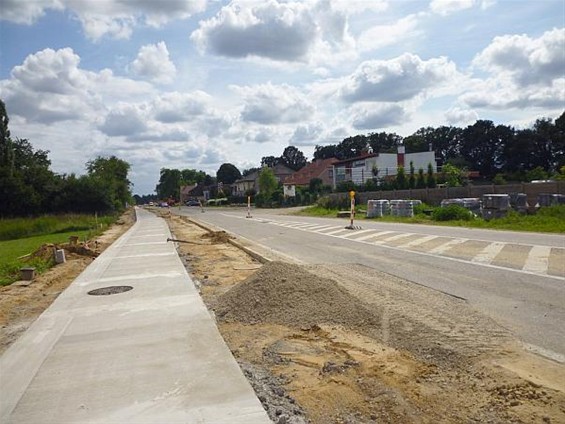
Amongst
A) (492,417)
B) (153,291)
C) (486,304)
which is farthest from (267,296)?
(492,417)

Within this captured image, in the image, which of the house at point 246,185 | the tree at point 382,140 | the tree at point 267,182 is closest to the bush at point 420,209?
the tree at point 267,182

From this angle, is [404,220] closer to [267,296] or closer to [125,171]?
[267,296]

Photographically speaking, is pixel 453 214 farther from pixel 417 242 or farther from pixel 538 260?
pixel 538 260

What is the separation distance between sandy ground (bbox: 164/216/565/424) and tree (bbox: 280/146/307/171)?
148m

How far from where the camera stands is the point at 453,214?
1056 inches

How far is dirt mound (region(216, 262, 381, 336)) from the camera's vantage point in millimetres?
6645

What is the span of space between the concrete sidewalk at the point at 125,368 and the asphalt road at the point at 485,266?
3.34 metres

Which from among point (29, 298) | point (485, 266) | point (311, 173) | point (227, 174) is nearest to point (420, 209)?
point (485, 266)

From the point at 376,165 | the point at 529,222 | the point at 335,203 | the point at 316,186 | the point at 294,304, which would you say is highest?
the point at 376,165

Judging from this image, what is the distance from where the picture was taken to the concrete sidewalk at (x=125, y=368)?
4.12 meters

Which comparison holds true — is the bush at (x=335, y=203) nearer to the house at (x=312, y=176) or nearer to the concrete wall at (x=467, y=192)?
the concrete wall at (x=467, y=192)

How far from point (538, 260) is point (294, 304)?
656 centimetres

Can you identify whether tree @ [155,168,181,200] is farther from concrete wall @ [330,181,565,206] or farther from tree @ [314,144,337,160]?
concrete wall @ [330,181,565,206]

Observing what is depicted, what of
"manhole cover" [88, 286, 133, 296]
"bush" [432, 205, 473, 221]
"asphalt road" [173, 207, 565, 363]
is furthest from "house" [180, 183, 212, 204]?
"manhole cover" [88, 286, 133, 296]
